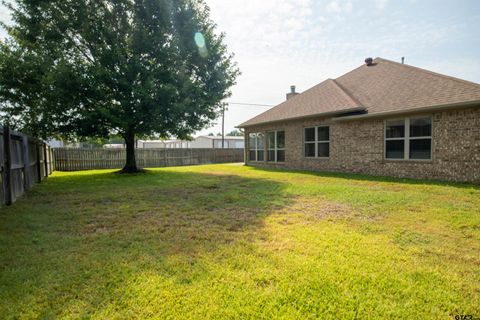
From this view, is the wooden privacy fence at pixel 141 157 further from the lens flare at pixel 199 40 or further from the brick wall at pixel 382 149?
the lens flare at pixel 199 40

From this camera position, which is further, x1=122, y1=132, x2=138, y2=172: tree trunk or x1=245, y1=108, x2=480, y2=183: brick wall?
x1=122, y1=132, x2=138, y2=172: tree trunk

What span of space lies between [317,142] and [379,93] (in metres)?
3.74

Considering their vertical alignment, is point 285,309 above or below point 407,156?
below

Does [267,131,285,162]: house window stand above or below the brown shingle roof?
below

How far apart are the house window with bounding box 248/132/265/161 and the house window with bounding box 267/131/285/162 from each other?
731 mm

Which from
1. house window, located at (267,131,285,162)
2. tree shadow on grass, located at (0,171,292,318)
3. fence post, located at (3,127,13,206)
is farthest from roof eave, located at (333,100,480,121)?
fence post, located at (3,127,13,206)

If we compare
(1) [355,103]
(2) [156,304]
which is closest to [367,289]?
Answer: (2) [156,304]

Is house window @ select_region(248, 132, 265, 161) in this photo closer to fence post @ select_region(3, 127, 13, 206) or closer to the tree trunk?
the tree trunk

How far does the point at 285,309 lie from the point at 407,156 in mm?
10582

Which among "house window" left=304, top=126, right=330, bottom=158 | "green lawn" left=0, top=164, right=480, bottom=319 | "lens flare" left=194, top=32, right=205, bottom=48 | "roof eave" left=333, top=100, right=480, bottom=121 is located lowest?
"green lawn" left=0, top=164, right=480, bottom=319

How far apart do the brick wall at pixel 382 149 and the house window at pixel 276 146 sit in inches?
19.0

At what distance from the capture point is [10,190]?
6.23m

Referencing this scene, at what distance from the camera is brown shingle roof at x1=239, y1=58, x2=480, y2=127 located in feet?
32.3

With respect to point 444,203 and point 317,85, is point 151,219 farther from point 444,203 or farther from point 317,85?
point 317,85
